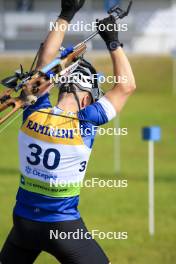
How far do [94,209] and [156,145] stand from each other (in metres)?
10.3

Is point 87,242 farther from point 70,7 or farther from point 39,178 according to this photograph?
point 70,7

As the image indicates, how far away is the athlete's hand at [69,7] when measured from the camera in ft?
18.4

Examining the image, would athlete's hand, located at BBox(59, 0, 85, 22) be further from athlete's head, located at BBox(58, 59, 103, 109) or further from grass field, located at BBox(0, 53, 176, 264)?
grass field, located at BBox(0, 53, 176, 264)

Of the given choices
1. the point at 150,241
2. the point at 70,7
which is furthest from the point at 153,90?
the point at 70,7

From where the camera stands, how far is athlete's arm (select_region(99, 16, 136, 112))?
17.5ft

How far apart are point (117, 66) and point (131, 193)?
10.1 m

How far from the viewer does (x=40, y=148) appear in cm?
541

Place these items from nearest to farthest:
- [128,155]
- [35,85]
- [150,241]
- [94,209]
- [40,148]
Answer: [35,85], [40,148], [150,241], [94,209], [128,155]

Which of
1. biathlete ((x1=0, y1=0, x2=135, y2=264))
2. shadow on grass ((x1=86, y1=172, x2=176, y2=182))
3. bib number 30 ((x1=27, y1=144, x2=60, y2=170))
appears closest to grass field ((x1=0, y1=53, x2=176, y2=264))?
shadow on grass ((x1=86, y1=172, x2=176, y2=182))

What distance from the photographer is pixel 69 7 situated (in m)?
5.67

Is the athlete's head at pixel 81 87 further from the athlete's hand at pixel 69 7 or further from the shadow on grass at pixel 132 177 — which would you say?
the shadow on grass at pixel 132 177

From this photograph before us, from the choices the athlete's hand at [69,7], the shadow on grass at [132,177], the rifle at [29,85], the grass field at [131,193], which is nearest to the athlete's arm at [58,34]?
the athlete's hand at [69,7]

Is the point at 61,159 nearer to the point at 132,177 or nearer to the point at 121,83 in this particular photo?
the point at 121,83

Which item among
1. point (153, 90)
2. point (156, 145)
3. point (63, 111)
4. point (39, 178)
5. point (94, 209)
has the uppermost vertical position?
point (63, 111)
